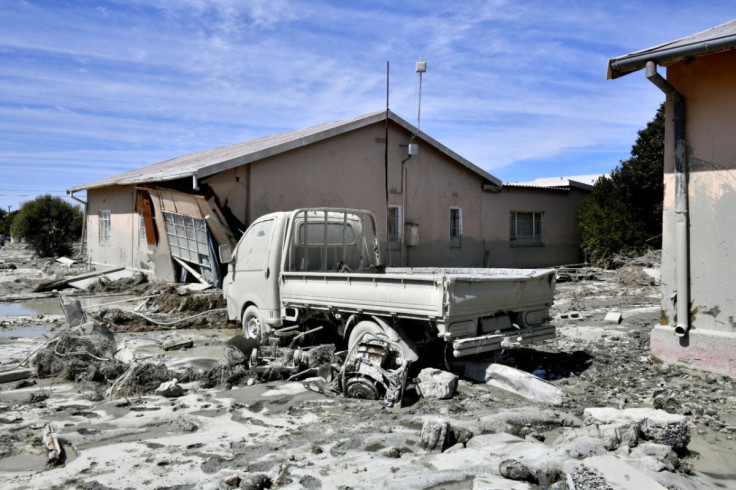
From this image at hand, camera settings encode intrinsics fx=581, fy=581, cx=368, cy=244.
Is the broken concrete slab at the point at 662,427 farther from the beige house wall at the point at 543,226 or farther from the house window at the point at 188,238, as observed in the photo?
the beige house wall at the point at 543,226

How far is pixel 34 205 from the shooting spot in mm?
29516

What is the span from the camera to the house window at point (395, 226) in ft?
55.1

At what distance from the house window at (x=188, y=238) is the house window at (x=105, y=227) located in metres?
6.77

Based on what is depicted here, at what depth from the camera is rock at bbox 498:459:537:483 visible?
3754 mm

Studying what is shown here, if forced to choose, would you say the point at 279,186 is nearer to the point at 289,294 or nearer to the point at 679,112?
the point at 289,294

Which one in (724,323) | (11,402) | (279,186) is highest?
(279,186)

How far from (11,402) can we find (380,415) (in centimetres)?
380

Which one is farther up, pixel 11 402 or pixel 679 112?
pixel 679 112

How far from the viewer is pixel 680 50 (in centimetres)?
669

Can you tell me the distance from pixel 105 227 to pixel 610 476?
69.8 ft

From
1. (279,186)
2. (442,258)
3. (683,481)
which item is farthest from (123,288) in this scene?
(683,481)

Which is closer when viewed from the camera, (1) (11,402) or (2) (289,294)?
(1) (11,402)

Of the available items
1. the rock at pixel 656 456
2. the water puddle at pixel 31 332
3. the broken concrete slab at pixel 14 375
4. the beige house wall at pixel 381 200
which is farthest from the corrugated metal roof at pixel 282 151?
the rock at pixel 656 456

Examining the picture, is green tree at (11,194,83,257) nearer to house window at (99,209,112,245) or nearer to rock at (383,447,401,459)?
house window at (99,209,112,245)
